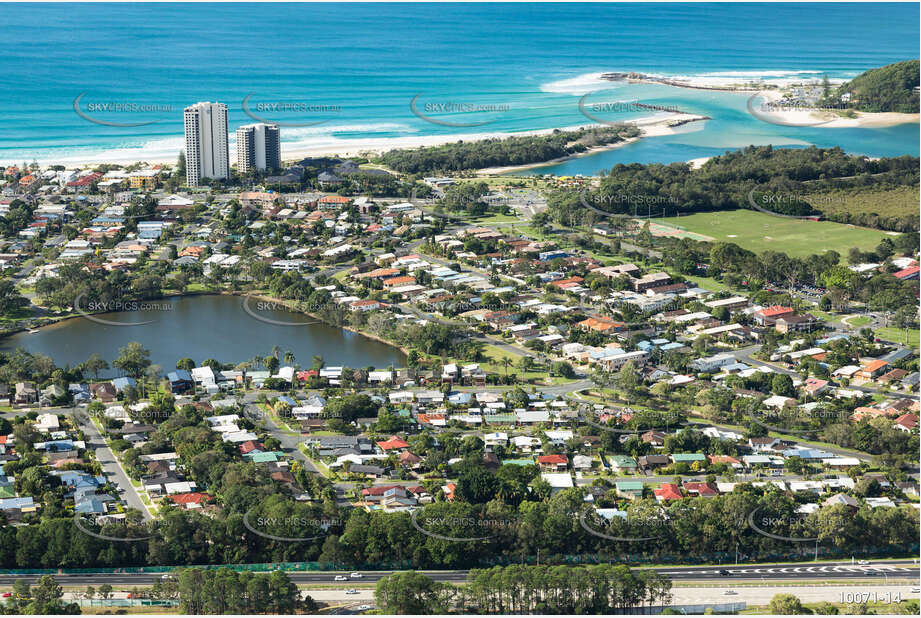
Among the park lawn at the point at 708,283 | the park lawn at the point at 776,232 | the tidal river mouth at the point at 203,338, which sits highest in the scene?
the park lawn at the point at 776,232

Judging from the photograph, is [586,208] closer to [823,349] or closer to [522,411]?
[823,349]

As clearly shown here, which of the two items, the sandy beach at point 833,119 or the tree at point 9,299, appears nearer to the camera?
the tree at point 9,299

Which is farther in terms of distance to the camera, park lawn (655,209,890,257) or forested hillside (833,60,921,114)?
forested hillside (833,60,921,114)

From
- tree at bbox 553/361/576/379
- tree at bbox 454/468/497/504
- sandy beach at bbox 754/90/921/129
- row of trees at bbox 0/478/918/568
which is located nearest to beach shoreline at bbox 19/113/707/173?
sandy beach at bbox 754/90/921/129

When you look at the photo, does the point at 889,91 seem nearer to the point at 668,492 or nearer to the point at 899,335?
the point at 899,335

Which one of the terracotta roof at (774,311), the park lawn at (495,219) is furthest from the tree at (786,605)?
the park lawn at (495,219)

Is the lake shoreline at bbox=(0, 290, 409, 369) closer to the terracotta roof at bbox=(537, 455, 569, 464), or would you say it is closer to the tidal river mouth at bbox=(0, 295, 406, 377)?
the tidal river mouth at bbox=(0, 295, 406, 377)

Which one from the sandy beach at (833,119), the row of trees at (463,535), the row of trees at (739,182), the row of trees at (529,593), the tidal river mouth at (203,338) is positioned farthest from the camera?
the sandy beach at (833,119)

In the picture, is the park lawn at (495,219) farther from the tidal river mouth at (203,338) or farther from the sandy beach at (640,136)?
the tidal river mouth at (203,338)
